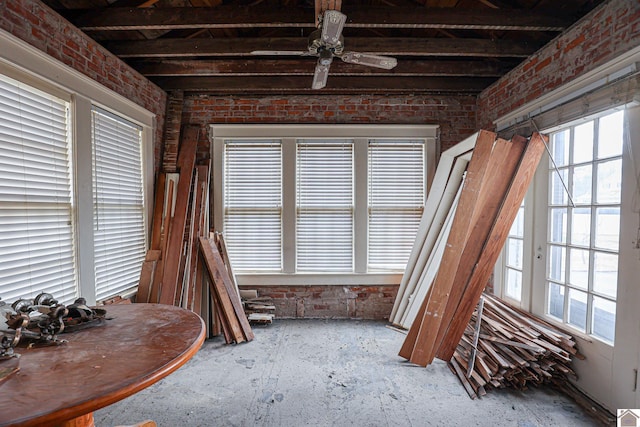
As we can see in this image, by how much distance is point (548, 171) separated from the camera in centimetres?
264

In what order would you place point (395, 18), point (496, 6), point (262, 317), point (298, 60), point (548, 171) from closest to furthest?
point (395, 18) < point (496, 6) < point (548, 171) < point (298, 60) < point (262, 317)

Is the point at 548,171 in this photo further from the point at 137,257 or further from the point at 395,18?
the point at 137,257

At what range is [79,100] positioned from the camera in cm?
238

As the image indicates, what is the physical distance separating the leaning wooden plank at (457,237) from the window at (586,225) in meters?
0.60

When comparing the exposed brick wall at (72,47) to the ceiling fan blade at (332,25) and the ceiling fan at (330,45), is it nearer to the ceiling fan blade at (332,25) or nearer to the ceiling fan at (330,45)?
the ceiling fan at (330,45)

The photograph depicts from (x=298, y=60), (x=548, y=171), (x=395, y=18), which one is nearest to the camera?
(x=395, y=18)

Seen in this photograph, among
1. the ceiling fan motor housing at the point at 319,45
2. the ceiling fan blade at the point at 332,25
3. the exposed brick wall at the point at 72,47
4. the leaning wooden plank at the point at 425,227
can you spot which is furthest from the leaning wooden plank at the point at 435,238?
the exposed brick wall at the point at 72,47

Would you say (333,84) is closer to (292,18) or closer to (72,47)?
(292,18)

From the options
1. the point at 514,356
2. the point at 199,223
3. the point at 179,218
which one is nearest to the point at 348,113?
the point at 199,223

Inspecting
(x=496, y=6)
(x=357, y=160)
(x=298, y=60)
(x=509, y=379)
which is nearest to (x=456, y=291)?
(x=509, y=379)

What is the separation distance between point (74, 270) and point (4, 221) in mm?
655

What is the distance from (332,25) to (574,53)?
2.06 metres

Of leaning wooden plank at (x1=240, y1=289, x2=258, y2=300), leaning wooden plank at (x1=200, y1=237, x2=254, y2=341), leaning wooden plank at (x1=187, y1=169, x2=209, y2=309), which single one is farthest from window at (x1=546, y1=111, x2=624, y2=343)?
leaning wooden plank at (x1=187, y1=169, x2=209, y2=309)

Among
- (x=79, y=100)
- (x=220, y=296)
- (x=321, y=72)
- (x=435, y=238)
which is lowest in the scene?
(x=220, y=296)
